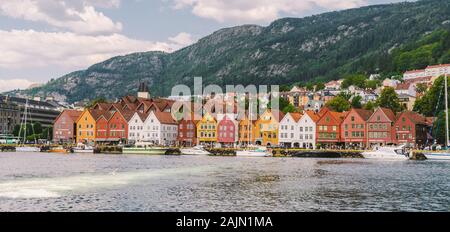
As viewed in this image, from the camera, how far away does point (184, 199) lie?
36.1 meters

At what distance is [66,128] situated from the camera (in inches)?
6029

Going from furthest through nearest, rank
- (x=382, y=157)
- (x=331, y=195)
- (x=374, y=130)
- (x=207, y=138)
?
(x=207, y=138)
(x=374, y=130)
(x=382, y=157)
(x=331, y=195)

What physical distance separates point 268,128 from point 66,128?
59.8 meters

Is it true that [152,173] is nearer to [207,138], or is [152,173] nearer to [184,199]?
[184,199]

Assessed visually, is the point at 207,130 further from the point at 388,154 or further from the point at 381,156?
the point at 388,154

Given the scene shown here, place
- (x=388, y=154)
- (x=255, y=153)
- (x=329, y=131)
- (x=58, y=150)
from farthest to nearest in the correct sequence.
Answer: (x=58, y=150) → (x=329, y=131) → (x=255, y=153) → (x=388, y=154)

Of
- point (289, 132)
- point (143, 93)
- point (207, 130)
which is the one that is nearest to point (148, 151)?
point (207, 130)

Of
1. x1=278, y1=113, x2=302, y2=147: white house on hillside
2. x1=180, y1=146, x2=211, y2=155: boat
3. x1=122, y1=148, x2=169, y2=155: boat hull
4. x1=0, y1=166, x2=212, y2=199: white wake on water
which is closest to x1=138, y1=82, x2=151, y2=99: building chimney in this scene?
x1=122, y1=148, x2=169, y2=155: boat hull

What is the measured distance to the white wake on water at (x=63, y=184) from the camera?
37781 millimetres

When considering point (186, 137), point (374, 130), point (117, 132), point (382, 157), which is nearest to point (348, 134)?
point (374, 130)

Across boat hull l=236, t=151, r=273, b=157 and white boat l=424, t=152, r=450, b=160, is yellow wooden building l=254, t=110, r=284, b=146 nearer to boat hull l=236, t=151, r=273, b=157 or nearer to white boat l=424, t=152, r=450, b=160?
boat hull l=236, t=151, r=273, b=157

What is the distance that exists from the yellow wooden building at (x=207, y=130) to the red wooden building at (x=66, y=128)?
3909cm

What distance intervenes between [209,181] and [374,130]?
77743 mm

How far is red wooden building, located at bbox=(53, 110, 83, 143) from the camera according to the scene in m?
153
